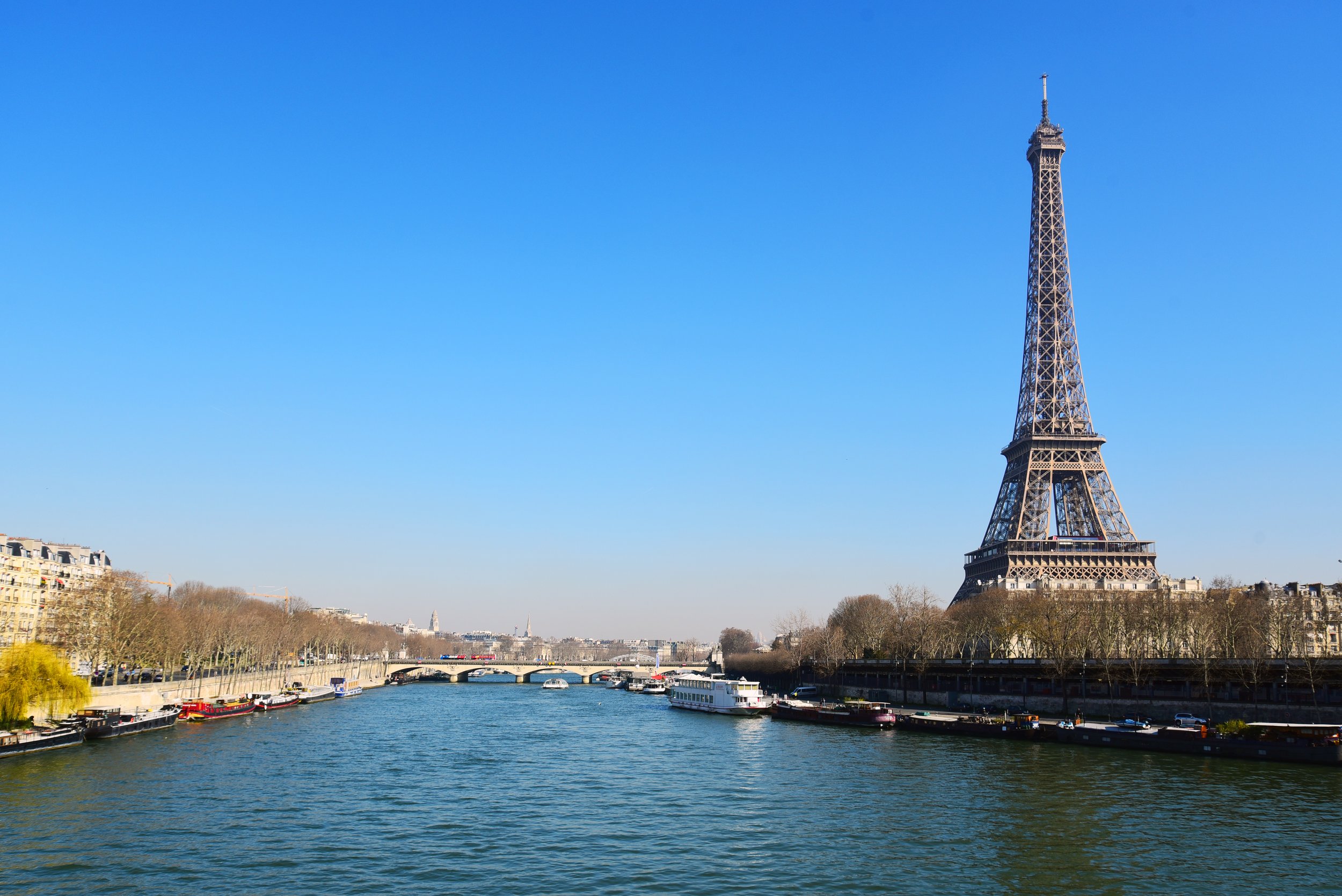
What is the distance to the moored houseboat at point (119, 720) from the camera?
6078 centimetres

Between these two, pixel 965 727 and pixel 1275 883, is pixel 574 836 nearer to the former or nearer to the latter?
pixel 1275 883

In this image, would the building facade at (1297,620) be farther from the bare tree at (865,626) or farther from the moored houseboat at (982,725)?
the bare tree at (865,626)

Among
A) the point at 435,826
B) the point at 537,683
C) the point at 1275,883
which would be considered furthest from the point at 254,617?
the point at 1275,883

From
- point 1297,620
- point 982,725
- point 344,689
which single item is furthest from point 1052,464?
point 344,689

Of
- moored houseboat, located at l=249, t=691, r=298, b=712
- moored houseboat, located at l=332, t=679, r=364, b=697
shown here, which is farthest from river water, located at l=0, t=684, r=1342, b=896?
moored houseboat, located at l=332, t=679, r=364, b=697

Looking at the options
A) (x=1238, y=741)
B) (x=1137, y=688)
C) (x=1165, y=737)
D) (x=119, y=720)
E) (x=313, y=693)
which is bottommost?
(x=313, y=693)

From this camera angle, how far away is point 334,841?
35562mm

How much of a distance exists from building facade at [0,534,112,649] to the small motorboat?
92.3ft

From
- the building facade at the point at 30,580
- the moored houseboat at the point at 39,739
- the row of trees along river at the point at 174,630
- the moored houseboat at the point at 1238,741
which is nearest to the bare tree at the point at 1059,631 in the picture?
the moored houseboat at the point at 1238,741

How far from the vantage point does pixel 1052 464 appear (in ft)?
423

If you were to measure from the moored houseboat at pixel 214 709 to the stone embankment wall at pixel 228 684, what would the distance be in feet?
7.22

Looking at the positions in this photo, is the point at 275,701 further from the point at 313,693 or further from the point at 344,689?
the point at 344,689

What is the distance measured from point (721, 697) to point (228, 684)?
1953 inches

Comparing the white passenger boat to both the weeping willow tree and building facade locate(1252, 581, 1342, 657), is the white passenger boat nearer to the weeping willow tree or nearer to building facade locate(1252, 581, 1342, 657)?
building facade locate(1252, 581, 1342, 657)
